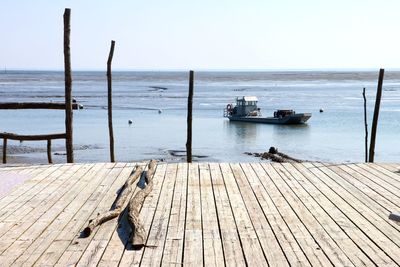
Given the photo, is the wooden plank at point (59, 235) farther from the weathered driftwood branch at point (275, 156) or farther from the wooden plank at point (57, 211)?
the weathered driftwood branch at point (275, 156)

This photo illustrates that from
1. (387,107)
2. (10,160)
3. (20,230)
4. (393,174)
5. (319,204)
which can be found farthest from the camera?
(387,107)

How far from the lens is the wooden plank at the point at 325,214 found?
550 centimetres

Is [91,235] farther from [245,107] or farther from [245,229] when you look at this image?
[245,107]

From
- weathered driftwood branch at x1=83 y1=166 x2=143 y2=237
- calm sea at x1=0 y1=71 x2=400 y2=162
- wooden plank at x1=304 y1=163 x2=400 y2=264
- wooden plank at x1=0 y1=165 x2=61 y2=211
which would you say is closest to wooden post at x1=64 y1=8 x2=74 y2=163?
wooden plank at x1=0 y1=165 x2=61 y2=211

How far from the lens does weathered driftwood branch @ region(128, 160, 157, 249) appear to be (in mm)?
5797

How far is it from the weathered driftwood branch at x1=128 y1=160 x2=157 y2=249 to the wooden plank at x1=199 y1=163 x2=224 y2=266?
1.99 feet

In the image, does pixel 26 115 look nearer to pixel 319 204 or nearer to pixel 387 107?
pixel 387 107

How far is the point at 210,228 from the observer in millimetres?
6348

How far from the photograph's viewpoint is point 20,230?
248 inches

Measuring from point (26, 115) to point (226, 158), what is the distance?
1922cm

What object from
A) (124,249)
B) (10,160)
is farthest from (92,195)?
(10,160)

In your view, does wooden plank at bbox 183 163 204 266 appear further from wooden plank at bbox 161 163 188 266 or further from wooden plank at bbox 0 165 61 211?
wooden plank at bbox 0 165 61 211

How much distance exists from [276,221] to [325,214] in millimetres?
715

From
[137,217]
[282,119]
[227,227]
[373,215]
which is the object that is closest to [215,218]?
[227,227]
